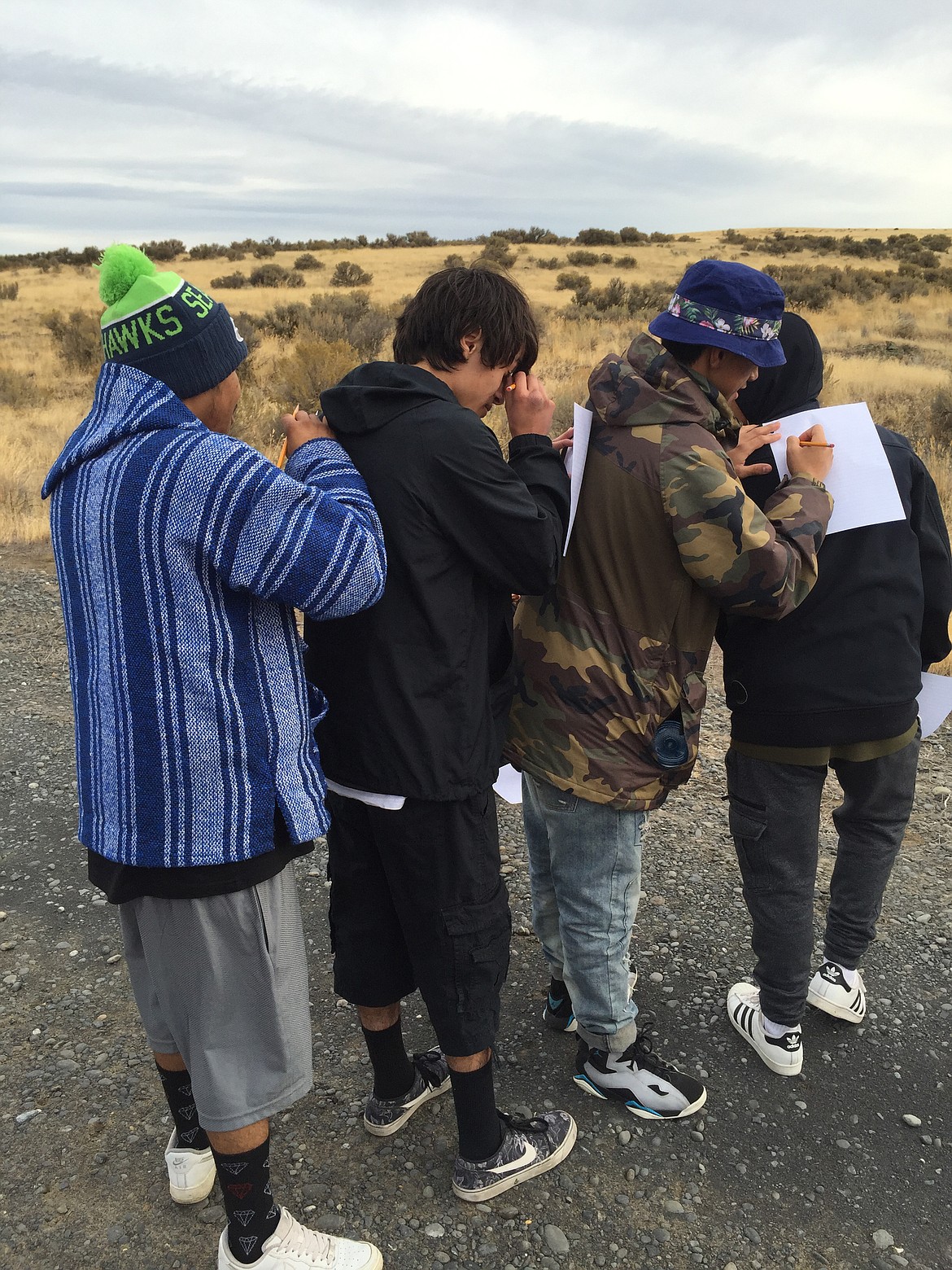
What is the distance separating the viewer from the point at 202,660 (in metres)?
1.52

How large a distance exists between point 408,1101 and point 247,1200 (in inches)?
24.1

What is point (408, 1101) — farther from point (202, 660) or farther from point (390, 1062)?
point (202, 660)

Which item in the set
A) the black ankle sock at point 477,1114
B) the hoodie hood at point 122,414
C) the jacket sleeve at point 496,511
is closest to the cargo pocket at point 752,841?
the black ankle sock at point 477,1114

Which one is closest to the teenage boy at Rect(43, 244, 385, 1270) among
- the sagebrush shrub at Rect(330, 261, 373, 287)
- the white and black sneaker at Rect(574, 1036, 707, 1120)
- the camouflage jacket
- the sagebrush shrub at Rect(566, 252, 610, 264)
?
the camouflage jacket

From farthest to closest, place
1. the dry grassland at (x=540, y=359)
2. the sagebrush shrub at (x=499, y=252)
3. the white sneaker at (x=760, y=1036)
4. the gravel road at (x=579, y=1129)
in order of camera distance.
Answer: the sagebrush shrub at (x=499, y=252) → the dry grassland at (x=540, y=359) → the white sneaker at (x=760, y=1036) → the gravel road at (x=579, y=1129)

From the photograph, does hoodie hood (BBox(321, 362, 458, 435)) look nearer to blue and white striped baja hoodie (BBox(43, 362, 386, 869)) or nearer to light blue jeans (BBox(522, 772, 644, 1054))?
Answer: blue and white striped baja hoodie (BBox(43, 362, 386, 869))

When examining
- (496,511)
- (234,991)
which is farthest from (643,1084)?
(496,511)

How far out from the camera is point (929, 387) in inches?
465

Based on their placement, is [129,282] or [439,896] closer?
[129,282]

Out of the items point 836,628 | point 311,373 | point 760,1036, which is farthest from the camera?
point 311,373

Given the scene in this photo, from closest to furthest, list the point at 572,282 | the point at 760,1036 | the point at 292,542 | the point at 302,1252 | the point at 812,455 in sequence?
1. the point at 292,542
2. the point at 302,1252
3. the point at 812,455
4. the point at 760,1036
5. the point at 572,282

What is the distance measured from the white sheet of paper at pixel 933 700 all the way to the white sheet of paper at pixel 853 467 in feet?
2.19

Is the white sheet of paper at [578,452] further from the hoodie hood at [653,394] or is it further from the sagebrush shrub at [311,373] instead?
the sagebrush shrub at [311,373]

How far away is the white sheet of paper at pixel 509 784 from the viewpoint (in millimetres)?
2297
